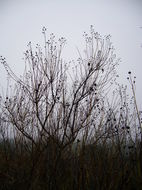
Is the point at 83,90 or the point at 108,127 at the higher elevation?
the point at 83,90

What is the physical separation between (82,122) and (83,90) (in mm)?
712

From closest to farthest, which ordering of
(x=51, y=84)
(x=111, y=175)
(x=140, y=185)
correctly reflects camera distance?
(x=111, y=175)
(x=140, y=185)
(x=51, y=84)

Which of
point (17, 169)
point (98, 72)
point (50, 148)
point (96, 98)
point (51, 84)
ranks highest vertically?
point (98, 72)

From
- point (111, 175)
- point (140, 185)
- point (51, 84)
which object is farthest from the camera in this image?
point (51, 84)

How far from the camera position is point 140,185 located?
3.01 m

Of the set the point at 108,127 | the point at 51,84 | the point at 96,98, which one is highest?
the point at 51,84

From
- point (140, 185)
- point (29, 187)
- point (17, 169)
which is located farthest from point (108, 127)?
point (17, 169)

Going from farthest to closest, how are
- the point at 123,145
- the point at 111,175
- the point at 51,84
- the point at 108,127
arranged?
1. the point at 108,127
2. the point at 51,84
3. the point at 123,145
4. the point at 111,175

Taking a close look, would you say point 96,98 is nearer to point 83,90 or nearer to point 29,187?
point 83,90

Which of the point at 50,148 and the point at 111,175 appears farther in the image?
the point at 50,148

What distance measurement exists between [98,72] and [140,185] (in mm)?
2463

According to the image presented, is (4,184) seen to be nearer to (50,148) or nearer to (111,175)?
(50,148)

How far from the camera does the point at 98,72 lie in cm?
403

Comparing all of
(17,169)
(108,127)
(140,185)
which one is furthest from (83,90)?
(17,169)
